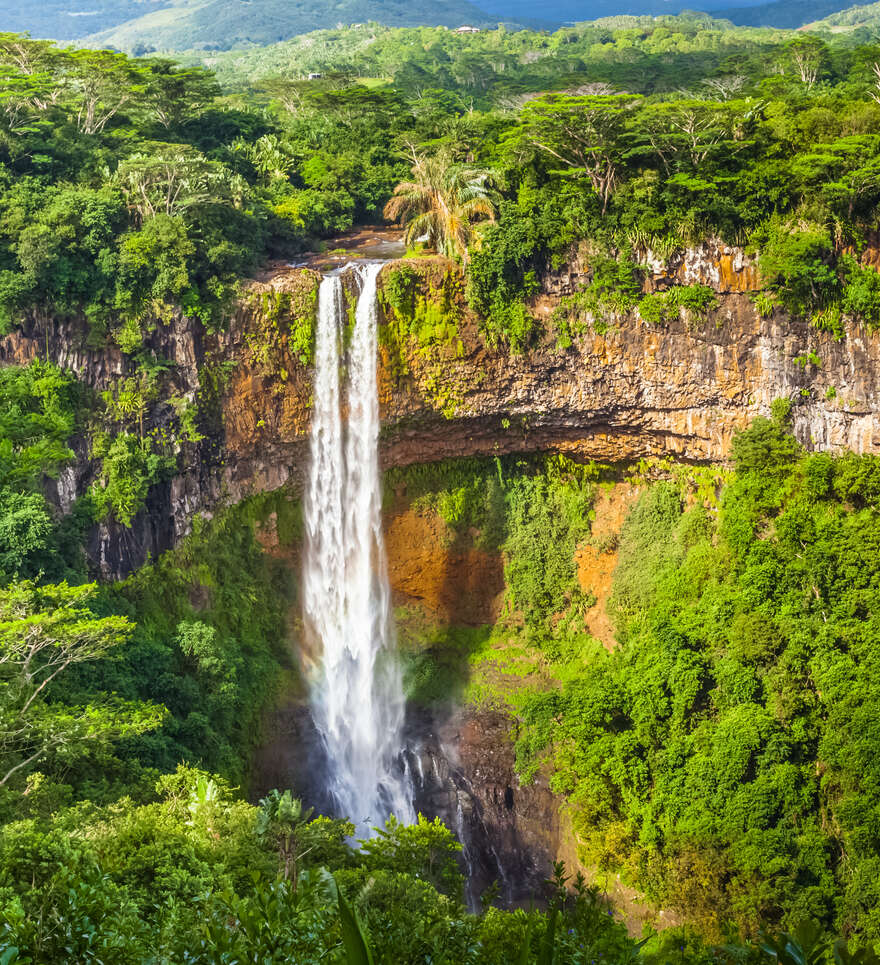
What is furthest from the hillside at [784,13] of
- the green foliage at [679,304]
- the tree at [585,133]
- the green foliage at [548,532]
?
the green foliage at [679,304]

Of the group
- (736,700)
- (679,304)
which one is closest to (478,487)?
(679,304)

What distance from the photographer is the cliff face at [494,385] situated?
23.3 meters

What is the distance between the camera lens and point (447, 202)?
83.5 ft

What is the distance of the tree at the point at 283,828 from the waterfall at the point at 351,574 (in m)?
8.32

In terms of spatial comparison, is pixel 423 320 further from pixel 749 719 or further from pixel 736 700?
pixel 749 719

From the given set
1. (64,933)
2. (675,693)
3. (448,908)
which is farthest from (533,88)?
(64,933)

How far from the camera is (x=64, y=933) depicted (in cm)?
794

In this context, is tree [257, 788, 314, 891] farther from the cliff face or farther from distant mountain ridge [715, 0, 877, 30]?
distant mountain ridge [715, 0, 877, 30]

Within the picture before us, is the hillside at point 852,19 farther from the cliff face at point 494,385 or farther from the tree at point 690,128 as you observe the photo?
the cliff face at point 494,385

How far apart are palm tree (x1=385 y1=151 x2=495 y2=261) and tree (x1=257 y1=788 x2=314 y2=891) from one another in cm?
1415

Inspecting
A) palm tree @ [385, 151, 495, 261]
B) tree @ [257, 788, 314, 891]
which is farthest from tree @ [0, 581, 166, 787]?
palm tree @ [385, 151, 495, 261]

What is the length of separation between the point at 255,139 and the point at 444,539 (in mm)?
14465

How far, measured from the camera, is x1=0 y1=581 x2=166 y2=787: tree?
16.5 metres

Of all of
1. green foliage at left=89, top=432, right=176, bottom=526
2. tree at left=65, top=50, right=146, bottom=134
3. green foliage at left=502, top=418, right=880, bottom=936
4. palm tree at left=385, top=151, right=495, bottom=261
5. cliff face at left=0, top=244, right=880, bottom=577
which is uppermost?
tree at left=65, top=50, right=146, bottom=134
